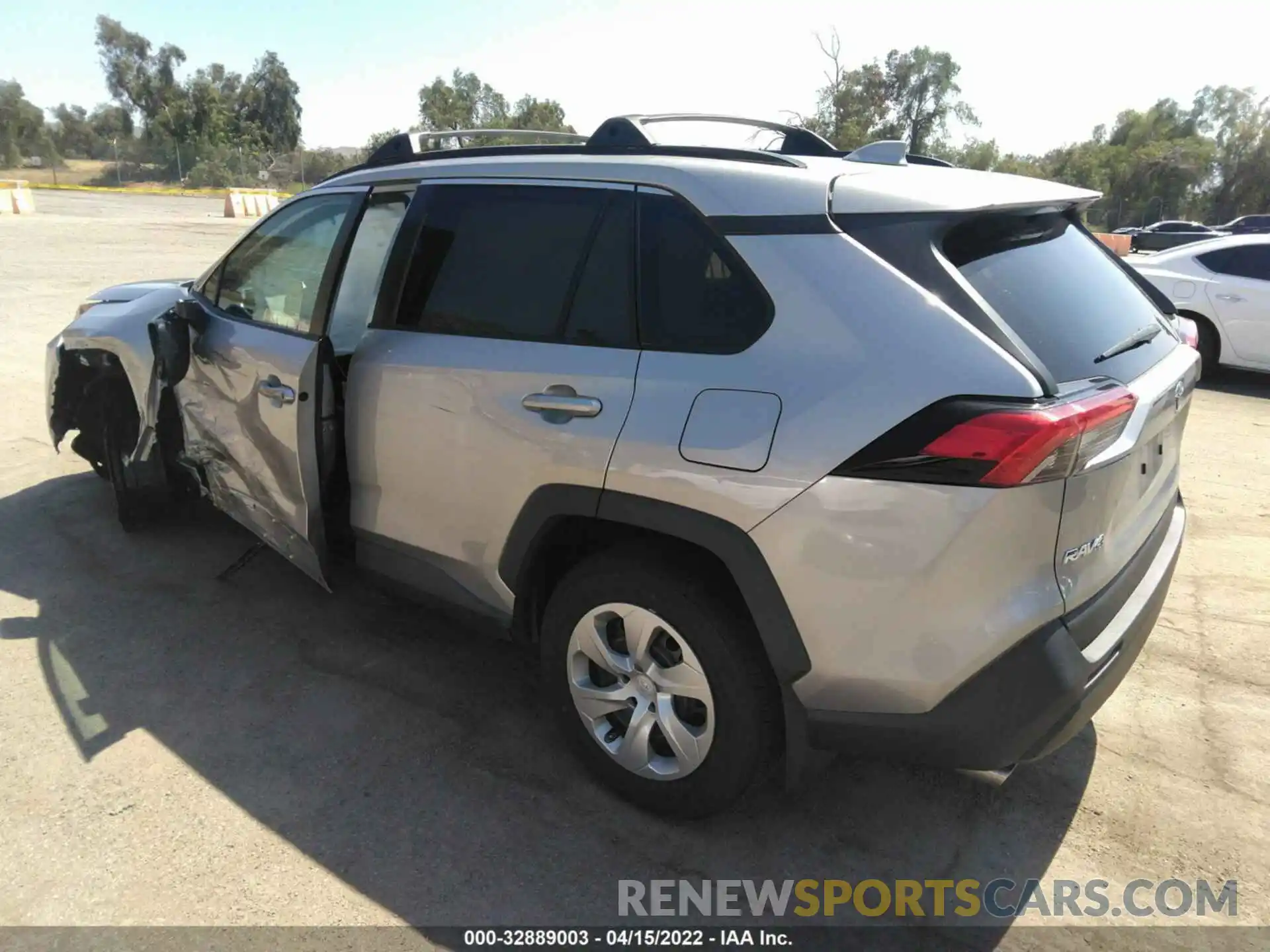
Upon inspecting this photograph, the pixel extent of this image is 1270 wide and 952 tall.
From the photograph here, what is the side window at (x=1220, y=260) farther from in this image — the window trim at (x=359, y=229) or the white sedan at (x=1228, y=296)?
the window trim at (x=359, y=229)

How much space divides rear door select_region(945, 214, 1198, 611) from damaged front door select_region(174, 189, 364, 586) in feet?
7.44

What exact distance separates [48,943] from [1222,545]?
531 centimetres

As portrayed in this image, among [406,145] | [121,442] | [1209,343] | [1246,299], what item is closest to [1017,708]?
[406,145]

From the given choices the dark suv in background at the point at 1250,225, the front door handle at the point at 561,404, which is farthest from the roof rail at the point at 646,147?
the dark suv in background at the point at 1250,225

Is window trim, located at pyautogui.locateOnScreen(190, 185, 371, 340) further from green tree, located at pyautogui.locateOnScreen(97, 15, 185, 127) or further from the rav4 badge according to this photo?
green tree, located at pyautogui.locateOnScreen(97, 15, 185, 127)

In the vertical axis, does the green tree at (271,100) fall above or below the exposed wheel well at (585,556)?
above

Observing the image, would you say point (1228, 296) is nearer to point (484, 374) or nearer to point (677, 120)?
point (677, 120)

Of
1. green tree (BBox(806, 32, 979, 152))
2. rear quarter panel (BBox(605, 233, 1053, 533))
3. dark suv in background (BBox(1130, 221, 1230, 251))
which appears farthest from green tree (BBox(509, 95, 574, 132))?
rear quarter panel (BBox(605, 233, 1053, 533))

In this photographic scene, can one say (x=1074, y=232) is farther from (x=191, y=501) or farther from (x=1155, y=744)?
(x=191, y=501)

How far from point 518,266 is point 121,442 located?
2976 millimetres

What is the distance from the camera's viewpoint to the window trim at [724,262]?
2225 millimetres

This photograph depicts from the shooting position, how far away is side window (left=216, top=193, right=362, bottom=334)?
136 inches

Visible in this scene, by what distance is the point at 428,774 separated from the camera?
9.31ft

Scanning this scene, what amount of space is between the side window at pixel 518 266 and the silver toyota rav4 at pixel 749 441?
0.04ft
